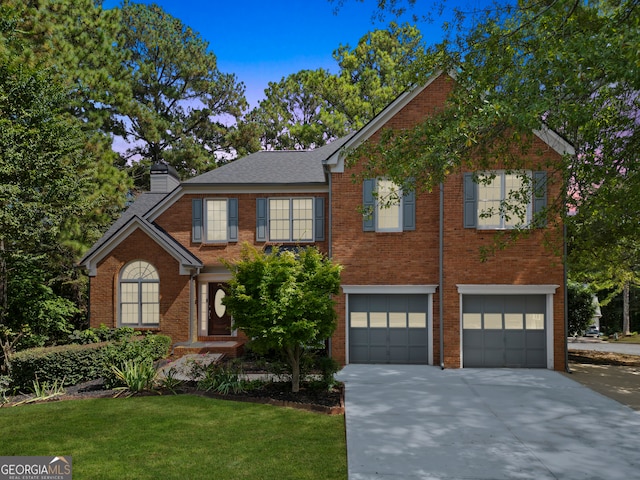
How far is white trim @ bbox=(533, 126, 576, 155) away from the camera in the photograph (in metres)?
15.3

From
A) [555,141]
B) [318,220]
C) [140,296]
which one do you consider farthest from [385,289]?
[140,296]

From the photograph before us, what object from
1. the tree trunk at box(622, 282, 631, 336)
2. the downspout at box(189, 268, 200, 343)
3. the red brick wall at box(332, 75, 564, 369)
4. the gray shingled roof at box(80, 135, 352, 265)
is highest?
the gray shingled roof at box(80, 135, 352, 265)

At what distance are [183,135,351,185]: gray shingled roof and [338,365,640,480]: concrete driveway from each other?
848cm

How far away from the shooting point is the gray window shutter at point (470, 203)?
15.7m

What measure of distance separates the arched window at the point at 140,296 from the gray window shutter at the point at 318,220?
6067 millimetres

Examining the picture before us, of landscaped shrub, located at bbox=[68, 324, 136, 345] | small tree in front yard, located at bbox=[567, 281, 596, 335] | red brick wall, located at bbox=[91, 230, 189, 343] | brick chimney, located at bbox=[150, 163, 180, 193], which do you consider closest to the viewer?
landscaped shrub, located at bbox=[68, 324, 136, 345]

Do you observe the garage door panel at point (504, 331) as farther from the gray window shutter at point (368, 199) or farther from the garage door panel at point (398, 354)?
the gray window shutter at point (368, 199)

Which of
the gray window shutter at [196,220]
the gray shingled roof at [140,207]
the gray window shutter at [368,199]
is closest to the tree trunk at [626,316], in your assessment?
the gray window shutter at [368,199]

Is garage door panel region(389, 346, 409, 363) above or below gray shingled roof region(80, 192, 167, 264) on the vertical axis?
below

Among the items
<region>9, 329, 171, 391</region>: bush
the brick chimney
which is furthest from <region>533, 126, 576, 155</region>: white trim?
the brick chimney

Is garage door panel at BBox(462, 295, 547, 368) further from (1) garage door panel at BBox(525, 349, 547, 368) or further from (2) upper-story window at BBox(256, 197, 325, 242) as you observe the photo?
(2) upper-story window at BBox(256, 197, 325, 242)

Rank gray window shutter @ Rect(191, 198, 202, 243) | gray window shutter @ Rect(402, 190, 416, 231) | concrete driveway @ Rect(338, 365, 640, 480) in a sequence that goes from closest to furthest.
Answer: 1. concrete driveway @ Rect(338, 365, 640, 480)
2. gray window shutter @ Rect(402, 190, 416, 231)
3. gray window shutter @ Rect(191, 198, 202, 243)

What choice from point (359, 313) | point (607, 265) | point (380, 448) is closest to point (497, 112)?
point (380, 448)

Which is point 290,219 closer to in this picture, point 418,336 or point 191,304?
point 191,304
